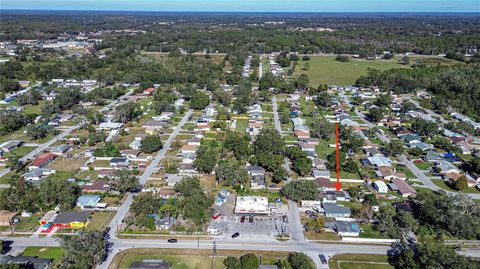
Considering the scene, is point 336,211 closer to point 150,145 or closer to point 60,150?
point 150,145

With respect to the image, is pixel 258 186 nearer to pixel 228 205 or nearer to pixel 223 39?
pixel 228 205

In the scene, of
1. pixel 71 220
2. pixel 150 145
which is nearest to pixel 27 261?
pixel 71 220

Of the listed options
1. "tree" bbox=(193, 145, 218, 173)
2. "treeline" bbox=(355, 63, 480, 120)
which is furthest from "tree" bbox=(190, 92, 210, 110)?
"treeline" bbox=(355, 63, 480, 120)

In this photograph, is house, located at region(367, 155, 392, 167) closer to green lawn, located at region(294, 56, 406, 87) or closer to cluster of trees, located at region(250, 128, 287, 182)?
cluster of trees, located at region(250, 128, 287, 182)

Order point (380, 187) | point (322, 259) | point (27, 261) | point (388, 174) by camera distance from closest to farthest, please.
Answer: point (27, 261) → point (322, 259) → point (380, 187) → point (388, 174)

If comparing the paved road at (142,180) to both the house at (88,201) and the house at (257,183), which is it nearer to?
the house at (88,201)

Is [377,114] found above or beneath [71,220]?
above

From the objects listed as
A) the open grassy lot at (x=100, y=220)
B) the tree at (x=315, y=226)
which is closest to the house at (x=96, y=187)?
the open grassy lot at (x=100, y=220)
